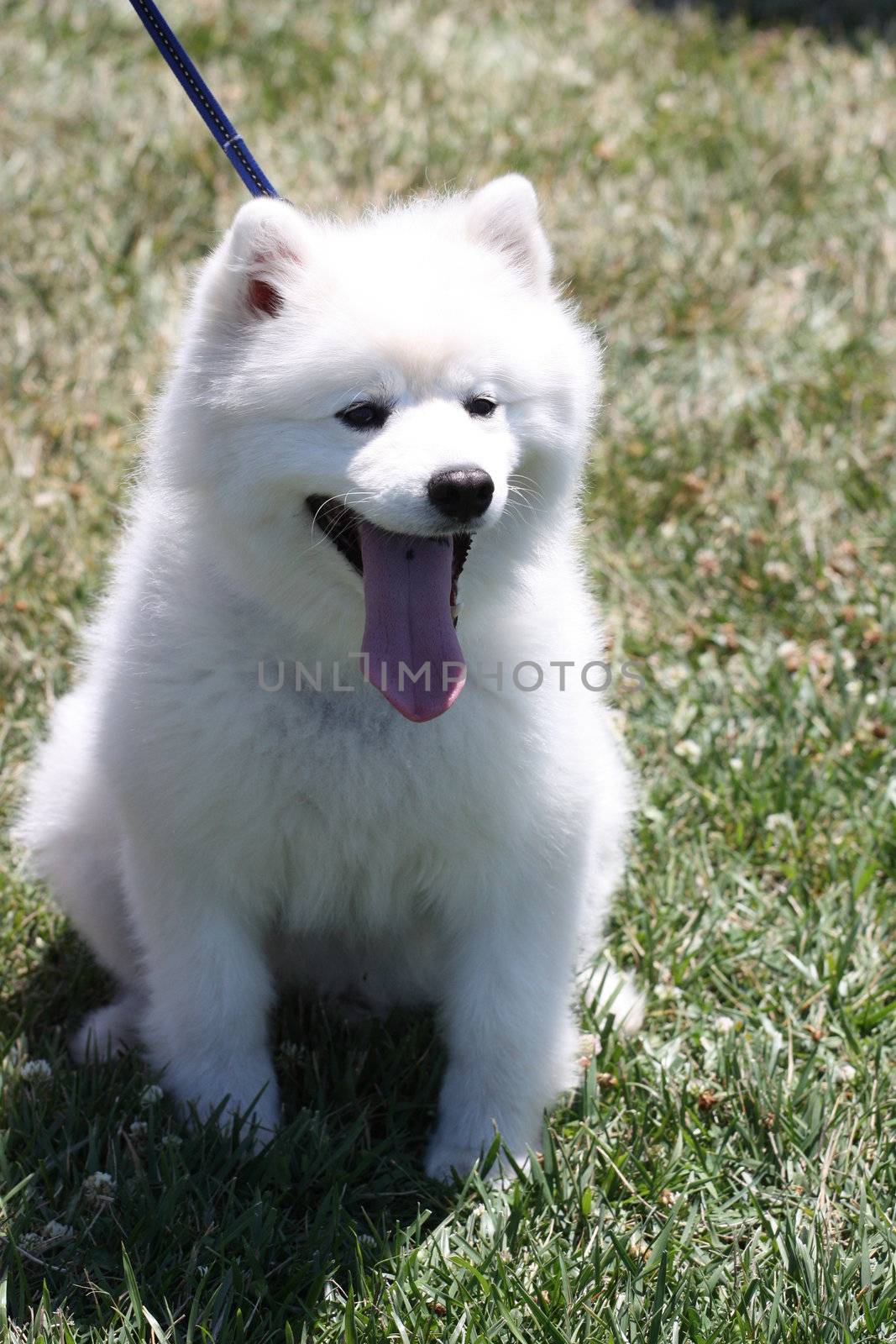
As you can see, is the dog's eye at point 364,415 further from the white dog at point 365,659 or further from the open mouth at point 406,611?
the open mouth at point 406,611

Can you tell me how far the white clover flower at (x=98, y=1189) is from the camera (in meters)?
2.69

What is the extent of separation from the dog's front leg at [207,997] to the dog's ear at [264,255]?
112 cm

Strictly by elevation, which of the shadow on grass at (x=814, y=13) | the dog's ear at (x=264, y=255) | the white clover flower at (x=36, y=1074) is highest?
the shadow on grass at (x=814, y=13)

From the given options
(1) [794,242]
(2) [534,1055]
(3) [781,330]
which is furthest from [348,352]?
(1) [794,242]

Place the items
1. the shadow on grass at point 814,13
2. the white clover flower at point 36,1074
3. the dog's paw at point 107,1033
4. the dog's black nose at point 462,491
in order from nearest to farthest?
the dog's black nose at point 462,491
the white clover flower at point 36,1074
the dog's paw at point 107,1033
the shadow on grass at point 814,13

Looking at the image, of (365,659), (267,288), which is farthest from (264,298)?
(365,659)

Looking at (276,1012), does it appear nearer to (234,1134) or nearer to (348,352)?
(234,1134)

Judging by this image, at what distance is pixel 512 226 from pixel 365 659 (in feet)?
3.07

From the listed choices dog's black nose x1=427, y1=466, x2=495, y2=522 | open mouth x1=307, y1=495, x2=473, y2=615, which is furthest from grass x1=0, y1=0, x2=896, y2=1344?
dog's black nose x1=427, y1=466, x2=495, y2=522

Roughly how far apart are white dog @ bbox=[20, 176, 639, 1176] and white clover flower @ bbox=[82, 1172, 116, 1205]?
0.85 feet

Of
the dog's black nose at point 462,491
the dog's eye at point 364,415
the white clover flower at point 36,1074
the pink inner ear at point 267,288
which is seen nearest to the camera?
the dog's black nose at point 462,491

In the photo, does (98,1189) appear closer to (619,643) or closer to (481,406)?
(481,406)

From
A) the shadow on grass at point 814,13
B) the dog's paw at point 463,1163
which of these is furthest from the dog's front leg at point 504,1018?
the shadow on grass at point 814,13

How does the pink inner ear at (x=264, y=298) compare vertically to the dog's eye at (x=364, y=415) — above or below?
above
